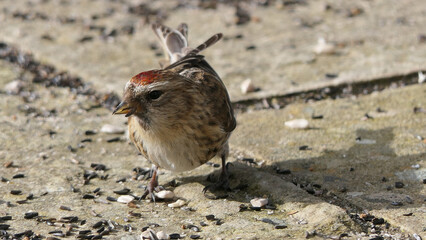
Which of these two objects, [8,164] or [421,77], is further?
[421,77]

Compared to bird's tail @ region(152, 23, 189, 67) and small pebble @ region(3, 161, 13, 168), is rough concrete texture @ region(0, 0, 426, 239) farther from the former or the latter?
bird's tail @ region(152, 23, 189, 67)

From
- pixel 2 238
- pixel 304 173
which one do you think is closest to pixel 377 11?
pixel 304 173

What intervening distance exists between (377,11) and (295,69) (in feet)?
6.14

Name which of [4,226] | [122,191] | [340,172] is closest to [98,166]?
[122,191]

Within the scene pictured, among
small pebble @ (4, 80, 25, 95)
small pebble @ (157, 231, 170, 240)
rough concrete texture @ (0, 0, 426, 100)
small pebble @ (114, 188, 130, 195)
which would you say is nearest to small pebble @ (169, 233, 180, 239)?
small pebble @ (157, 231, 170, 240)

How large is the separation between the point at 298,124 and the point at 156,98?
1346mm

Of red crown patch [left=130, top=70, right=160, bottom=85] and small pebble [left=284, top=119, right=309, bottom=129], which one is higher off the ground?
red crown patch [left=130, top=70, right=160, bottom=85]

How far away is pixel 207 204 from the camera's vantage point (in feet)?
13.2

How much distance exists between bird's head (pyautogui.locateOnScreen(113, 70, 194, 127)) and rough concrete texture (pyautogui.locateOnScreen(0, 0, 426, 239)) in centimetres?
53

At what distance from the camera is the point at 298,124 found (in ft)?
16.3

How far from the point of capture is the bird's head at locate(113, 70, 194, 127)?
3.96 metres

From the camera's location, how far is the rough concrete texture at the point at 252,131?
12.3 ft

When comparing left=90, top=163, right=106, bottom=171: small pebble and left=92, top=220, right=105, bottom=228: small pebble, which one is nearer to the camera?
left=92, top=220, right=105, bottom=228: small pebble

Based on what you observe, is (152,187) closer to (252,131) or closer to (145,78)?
(145,78)
